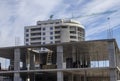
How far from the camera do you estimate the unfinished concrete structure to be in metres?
38.8

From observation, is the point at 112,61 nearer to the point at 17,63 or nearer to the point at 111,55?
the point at 111,55

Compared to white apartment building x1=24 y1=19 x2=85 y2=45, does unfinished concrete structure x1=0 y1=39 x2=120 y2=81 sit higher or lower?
lower

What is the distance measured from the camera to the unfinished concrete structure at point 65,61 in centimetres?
3875

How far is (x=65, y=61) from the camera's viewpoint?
50.4 meters

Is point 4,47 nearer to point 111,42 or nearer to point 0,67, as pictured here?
point 0,67

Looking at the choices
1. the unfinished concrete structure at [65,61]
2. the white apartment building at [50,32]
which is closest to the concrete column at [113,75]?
the unfinished concrete structure at [65,61]

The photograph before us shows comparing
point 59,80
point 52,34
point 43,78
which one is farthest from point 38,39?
point 59,80

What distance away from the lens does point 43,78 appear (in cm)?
5441

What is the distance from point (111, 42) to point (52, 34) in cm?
8042

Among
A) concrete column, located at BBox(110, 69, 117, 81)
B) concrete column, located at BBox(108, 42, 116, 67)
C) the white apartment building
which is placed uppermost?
the white apartment building

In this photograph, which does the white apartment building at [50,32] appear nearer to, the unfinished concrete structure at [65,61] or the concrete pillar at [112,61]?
the unfinished concrete structure at [65,61]

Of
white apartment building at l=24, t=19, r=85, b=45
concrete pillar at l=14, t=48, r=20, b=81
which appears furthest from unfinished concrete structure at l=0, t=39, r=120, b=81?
white apartment building at l=24, t=19, r=85, b=45

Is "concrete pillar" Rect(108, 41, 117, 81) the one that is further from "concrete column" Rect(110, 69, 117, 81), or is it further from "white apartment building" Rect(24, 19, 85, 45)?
"white apartment building" Rect(24, 19, 85, 45)

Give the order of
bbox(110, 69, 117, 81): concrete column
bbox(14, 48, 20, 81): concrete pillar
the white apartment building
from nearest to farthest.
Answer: bbox(110, 69, 117, 81): concrete column, bbox(14, 48, 20, 81): concrete pillar, the white apartment building
